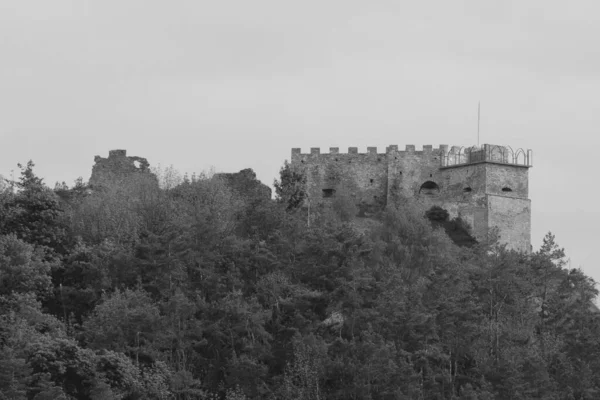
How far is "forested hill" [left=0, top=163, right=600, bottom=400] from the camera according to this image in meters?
67.0

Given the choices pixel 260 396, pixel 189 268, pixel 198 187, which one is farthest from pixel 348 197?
pixel 260 396

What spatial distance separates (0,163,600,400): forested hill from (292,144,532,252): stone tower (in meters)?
2.77

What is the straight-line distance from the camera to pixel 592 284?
269 feet

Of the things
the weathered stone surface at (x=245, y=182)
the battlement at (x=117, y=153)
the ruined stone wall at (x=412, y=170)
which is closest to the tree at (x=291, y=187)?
the weathered stone surface at (x=245, y=182)

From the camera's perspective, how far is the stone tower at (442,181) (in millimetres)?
83625

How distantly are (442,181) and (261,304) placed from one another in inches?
667

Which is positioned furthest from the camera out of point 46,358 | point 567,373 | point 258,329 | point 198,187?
point 198,187

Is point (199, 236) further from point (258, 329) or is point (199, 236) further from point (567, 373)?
point (567, 373)

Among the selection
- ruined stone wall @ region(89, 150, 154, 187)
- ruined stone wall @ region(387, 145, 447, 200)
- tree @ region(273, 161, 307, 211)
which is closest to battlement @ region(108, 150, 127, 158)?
ruined stone wall @ region(89, 150, 154, 187)

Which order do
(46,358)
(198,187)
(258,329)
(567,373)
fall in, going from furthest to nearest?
(198,187), (567,373), (258,329), (46,358)

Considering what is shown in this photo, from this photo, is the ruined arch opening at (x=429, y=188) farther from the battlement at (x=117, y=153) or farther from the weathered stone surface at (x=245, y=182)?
the battlement at (x=117, y=153)

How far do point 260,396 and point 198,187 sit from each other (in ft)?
52.2

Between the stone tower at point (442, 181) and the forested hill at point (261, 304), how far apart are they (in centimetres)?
277

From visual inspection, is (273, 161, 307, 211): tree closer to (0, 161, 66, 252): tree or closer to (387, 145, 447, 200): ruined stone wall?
(387, 145, 447, 200): ruined stone wall
